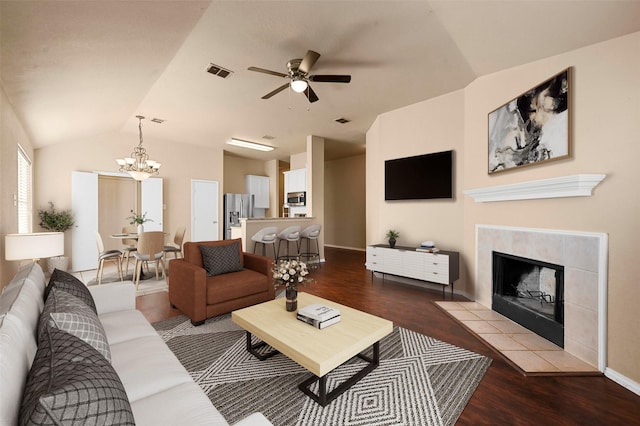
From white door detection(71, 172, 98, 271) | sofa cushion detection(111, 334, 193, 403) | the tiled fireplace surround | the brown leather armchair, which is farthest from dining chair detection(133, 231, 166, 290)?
the tiled fireplace surround

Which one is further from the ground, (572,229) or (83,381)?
(572,229)

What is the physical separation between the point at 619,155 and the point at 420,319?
2.23 meters

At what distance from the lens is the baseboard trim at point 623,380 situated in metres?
1.88

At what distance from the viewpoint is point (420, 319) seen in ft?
10.1

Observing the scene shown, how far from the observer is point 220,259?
10.8 ft

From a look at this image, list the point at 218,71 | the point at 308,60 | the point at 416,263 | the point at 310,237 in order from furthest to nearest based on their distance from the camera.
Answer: the point at 310,237 → the point at 416,263 → the point at 218,71 → the point at 308,60

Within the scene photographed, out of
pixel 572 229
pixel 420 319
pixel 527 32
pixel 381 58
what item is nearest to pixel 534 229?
pixel 572 229

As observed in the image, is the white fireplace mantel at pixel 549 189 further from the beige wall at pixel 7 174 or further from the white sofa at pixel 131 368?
the beige wall at pixel 7 174

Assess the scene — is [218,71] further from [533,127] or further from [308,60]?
[533,127]

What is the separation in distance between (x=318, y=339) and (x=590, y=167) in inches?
100

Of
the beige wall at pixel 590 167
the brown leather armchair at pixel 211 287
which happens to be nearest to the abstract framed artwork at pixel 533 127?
the beige wall at pixel 590 167

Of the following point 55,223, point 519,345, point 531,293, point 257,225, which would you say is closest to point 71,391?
point 519,345

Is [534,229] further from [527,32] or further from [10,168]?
[10,168]

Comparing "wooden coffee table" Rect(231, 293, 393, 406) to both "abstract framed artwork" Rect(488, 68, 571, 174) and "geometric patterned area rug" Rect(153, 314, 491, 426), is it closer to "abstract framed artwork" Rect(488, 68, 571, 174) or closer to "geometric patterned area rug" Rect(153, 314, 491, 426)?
"geometric patterned area rug" Rect(153, 314, 491, 426)
